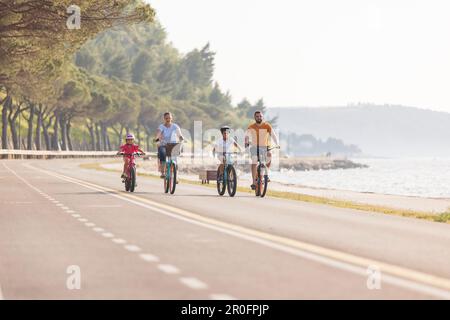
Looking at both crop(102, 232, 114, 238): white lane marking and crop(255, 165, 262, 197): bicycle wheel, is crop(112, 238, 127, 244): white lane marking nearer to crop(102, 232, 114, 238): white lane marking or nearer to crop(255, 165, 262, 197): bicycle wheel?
crop(102, 232, 114, 238): white lane marking

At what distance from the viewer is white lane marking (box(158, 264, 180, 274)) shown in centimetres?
1041

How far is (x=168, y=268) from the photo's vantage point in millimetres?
10672

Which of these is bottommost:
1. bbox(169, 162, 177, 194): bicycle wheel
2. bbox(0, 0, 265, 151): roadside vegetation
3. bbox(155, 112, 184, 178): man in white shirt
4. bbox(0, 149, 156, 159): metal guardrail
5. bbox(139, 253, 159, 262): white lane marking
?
bbox(0, 149, 156, 159): metal guardrail

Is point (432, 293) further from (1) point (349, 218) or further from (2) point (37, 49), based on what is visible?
(2) point (37, 49)

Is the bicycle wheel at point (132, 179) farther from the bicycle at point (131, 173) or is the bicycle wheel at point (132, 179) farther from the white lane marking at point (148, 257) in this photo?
the white lane marking at point (148, 257)

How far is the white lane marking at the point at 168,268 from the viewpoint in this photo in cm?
1041

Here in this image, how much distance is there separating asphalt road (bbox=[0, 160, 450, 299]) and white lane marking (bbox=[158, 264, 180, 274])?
0.03ft

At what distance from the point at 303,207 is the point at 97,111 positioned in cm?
9566

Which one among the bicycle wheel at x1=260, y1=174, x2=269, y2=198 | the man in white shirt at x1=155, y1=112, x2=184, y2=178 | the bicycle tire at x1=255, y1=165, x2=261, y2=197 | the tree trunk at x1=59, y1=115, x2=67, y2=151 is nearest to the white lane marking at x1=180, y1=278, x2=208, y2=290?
the bicycle tire at x1=255, y1=165, x2=261, y2=197

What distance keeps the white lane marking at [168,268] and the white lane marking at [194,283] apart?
639 millimetres

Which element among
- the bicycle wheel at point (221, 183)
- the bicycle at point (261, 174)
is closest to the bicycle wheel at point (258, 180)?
the bicycle at point (261, 174)

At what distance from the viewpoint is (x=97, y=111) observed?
386ft

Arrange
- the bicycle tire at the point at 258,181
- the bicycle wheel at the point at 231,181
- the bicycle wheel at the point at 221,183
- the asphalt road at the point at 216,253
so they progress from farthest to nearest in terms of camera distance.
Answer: the bicycle wheel at the point at 221,183
the bicycle wheel at the point at 231,181
the bicycle tire at the point at 258,181
the asphalt road at the point at 216,253

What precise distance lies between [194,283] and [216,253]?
2.83 meters
